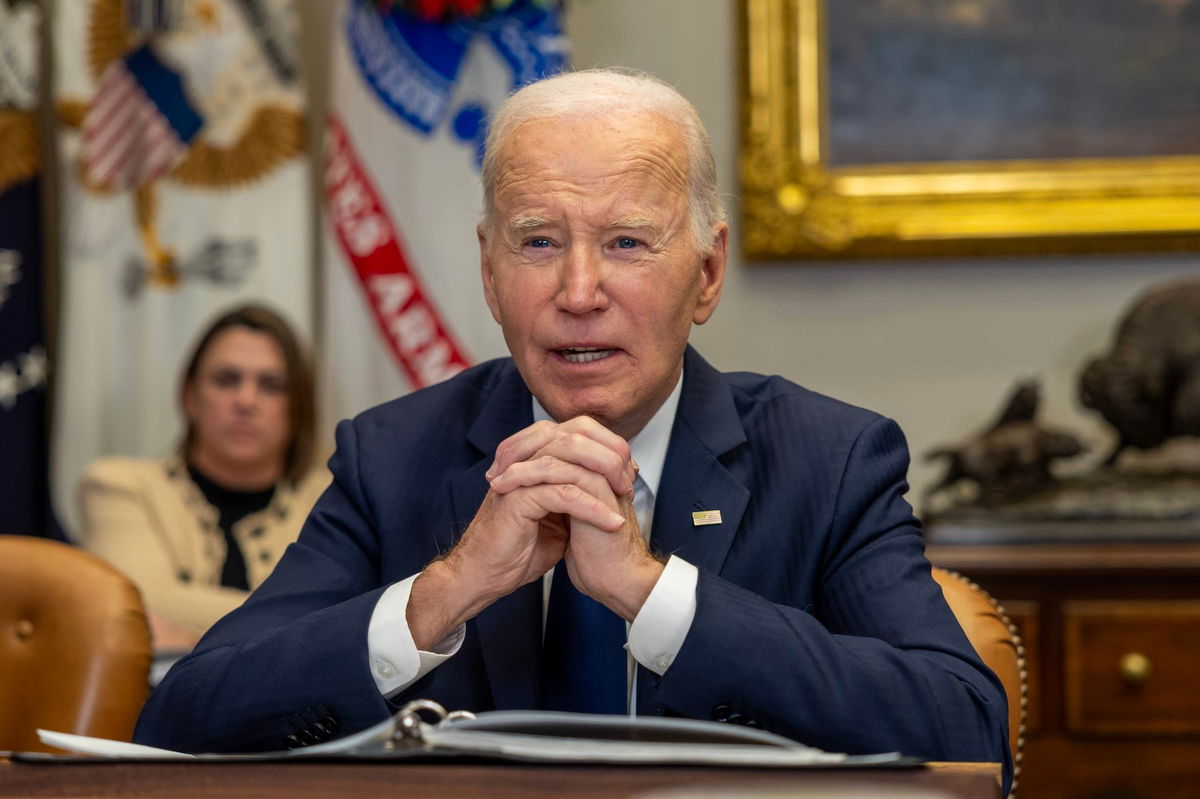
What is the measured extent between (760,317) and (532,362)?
94.5 inches

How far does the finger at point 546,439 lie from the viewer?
171 cm

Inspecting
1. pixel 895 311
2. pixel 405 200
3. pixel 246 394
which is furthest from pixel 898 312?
pixel 246 394

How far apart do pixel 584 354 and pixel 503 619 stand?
0.36 meters

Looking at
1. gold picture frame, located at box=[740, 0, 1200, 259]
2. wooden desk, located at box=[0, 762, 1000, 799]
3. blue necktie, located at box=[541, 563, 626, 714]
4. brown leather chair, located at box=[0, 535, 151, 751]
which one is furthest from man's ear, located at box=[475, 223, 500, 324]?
gold picture frame, located at box=[740, 0, 1200, 259]

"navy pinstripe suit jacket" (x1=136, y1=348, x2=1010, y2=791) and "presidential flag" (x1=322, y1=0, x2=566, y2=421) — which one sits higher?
"presidential flag" (x1=322, y1=0, x2=566, y2=421)

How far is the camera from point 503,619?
1.89 m

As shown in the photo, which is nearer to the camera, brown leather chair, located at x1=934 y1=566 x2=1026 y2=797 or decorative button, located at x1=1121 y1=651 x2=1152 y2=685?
brown leather chair, located at x1=934 y1=566 x2=1026 y2=797

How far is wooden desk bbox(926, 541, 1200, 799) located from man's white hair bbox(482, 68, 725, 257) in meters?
1.63

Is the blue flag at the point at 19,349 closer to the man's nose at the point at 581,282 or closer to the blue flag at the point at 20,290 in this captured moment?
the blue flag at the point at 20,290

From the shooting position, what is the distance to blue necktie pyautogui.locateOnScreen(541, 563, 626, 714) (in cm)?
185

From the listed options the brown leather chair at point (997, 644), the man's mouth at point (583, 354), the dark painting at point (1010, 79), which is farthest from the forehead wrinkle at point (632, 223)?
the dark painting at point (1010, 79)

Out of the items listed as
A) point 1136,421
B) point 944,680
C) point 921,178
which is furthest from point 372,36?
point 944,680

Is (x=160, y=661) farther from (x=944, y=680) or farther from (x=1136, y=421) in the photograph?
(x=1136, y=421)

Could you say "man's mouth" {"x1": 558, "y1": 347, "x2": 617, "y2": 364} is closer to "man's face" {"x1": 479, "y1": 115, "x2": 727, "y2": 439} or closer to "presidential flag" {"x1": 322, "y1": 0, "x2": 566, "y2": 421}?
"man's face" {"x1": 479, "y1": 115, "x2": 727, "y2": 439}
